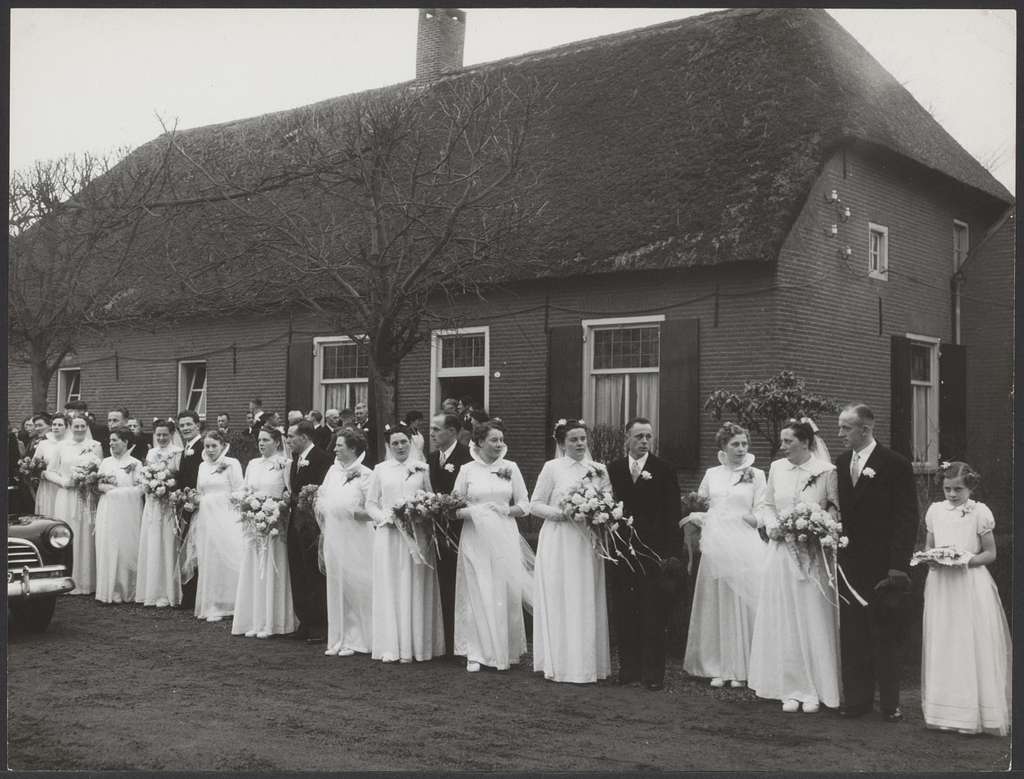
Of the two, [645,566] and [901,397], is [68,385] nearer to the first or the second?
[901,397]

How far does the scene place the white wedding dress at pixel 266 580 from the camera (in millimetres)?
10531

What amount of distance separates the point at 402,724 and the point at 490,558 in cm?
212

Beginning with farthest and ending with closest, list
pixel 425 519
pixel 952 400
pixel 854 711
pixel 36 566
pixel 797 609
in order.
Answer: pixel 952 400 < pixel 36 566 < pixel 425 519 < pixel 797 609 < pixel 854 711

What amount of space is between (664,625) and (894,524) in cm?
201

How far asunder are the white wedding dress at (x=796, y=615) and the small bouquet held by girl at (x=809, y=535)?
5cm

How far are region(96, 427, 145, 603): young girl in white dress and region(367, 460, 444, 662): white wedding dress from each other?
14.4ft

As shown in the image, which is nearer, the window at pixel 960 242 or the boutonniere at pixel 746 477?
→ the boutonniere at pixel 746 477

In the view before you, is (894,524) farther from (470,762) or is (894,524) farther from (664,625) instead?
(470,762)

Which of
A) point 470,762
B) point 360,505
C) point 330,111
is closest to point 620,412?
point 330,111

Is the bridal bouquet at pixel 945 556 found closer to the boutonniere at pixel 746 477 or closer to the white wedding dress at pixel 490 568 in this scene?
the boutonniere at pixel 746 477

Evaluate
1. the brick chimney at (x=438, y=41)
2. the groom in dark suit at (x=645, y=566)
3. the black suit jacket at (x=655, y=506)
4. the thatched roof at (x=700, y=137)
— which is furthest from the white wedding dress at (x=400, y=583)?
the brick chimney at (x=438, y=41)

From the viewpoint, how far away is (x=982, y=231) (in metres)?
17.1

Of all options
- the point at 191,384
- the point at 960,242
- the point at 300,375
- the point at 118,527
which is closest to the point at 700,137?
the point at 960,242

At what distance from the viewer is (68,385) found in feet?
76.6
